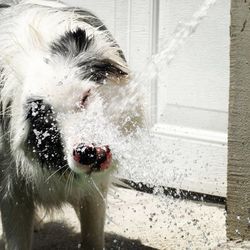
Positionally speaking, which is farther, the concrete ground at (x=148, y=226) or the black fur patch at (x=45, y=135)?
the concrete ground at (x=148, y=226)

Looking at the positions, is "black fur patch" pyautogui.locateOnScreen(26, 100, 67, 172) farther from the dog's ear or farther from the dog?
the dog's ear

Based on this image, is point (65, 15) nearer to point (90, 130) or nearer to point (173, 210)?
point (90, 130)

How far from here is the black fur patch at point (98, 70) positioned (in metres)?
3.15

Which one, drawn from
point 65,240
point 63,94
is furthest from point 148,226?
point 63,94

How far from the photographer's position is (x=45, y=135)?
3.18m

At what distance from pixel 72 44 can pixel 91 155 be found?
0.46 metres

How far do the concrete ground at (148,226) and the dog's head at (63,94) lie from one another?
757 mm

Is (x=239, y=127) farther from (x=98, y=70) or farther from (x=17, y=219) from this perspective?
(x=17, y=219)

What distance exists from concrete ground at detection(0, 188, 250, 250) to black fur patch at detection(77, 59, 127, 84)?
2.68 ft

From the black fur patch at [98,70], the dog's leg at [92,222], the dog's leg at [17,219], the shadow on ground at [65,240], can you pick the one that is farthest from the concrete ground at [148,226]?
the black fur patch at [98,70]

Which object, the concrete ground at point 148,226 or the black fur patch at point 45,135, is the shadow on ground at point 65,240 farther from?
the black fur patch at point 45,135

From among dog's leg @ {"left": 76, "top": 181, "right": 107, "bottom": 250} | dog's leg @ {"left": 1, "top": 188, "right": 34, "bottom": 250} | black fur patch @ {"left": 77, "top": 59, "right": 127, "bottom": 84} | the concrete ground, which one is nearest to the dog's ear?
black fur patch @ {"left": 77, "top": 59, "right": 127, "bottom": 84}

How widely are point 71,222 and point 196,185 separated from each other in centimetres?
71

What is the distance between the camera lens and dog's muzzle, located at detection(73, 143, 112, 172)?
2965mm
